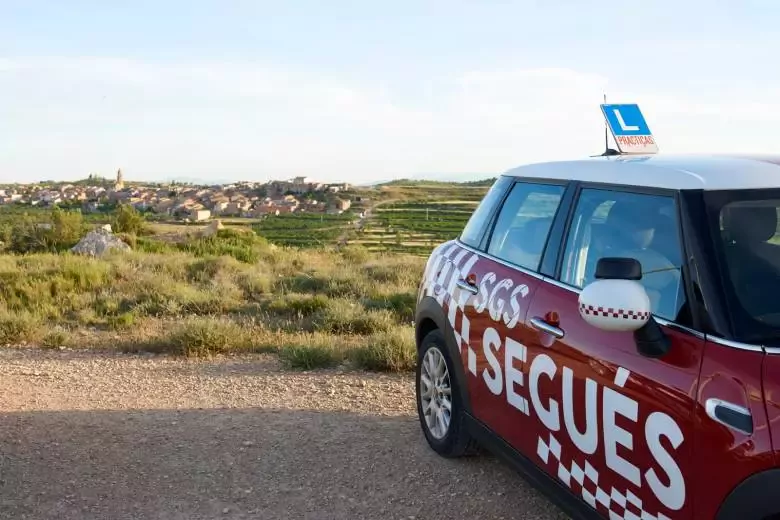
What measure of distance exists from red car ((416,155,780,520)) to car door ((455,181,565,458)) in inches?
0.5

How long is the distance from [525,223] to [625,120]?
1.12 m

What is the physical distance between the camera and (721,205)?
269cm

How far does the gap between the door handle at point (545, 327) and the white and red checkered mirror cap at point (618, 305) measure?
610mm

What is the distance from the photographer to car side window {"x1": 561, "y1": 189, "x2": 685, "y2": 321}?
8.95 ft

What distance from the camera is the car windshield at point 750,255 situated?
7.94 feet

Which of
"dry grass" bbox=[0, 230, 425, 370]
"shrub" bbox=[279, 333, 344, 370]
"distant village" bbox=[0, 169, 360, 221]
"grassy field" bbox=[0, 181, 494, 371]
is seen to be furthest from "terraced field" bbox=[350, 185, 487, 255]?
"shrub" bbox=[279, 333, 344, 370]

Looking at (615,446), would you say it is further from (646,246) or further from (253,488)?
(253,488)

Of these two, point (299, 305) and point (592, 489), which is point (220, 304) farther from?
point (592, 489)

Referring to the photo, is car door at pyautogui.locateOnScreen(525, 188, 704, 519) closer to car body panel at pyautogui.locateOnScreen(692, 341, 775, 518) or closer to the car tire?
car body panel at pyautogui.locateOnScreen(692, 341, 775, 518)

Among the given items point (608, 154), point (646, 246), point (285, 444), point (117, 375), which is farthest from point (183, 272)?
point (646, 246)

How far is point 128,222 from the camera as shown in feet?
92.0

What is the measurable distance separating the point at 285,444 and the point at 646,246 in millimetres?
3079

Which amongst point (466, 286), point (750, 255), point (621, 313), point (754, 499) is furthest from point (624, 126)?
point (754, 499)

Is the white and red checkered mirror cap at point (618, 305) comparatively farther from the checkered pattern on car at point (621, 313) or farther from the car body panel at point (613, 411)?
the car body panel at point (613, 411)
